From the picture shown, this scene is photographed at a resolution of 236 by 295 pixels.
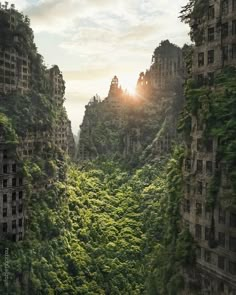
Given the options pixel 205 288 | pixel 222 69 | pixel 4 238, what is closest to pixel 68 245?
pixel 4 238

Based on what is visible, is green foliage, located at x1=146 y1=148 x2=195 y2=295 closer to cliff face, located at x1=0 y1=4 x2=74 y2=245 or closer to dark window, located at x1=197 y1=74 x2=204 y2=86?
dark window, located at x1=197 y1=74 x2=204 y2=86

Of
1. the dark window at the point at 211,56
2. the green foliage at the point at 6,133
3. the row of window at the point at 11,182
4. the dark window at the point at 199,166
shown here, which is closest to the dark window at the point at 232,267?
the dark window at the point at 199,166

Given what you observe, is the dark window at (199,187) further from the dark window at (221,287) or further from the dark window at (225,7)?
the dark window at (225,7)

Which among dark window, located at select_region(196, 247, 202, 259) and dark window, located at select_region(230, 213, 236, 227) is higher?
dark window, located at select_region(230, 213, 236, 227)

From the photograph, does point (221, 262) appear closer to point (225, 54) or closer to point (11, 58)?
point (225, 54)

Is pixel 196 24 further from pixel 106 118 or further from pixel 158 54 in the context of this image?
pixel 106 118

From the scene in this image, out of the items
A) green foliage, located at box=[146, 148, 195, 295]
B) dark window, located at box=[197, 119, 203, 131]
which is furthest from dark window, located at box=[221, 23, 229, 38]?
green foliage, located at box=[146, 148, 195, 295]
